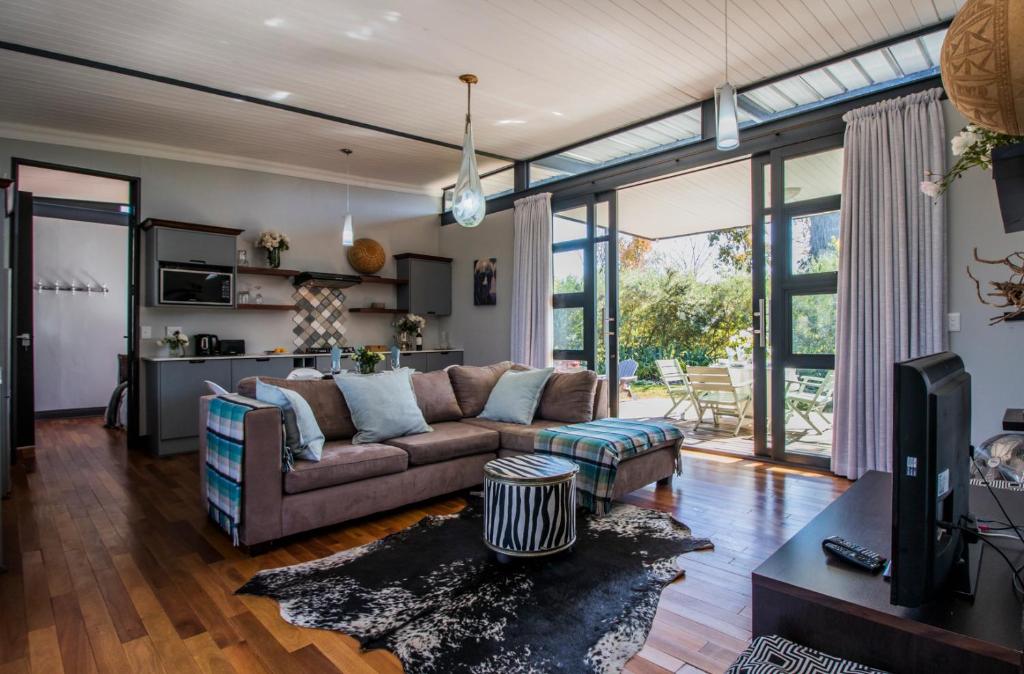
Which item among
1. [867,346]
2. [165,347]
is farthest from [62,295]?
[867,346]

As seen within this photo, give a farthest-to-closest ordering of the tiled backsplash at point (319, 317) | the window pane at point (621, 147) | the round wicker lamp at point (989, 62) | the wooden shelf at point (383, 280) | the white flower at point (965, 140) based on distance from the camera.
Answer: the wooden shelf at point (383, 280)
the tiled backsplash at point (319, 317)
the window pane at point (621, 147)
the white flower at point (965, 140)
the round wicker lamp at point (989, 62)

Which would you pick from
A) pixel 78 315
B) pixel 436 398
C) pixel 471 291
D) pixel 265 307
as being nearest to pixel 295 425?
pixel 436 398

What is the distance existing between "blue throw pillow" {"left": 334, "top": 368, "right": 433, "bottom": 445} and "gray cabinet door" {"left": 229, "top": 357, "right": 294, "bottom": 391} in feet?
7.38

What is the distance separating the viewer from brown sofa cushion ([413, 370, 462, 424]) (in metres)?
4.05

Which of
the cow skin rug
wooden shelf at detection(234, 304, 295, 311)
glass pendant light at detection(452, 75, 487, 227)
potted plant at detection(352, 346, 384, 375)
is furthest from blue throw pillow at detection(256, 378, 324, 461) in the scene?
wooden shelf at detection(234, 304, 295, 311)

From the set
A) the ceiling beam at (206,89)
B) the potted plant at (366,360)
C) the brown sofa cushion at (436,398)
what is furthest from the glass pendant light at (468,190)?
the ceiling beam at (206,89)

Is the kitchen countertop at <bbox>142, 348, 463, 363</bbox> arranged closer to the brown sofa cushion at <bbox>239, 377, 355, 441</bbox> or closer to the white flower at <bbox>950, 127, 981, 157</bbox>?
the brown sofa cushion at <bbox>239, 377, 355, 441</bbox>

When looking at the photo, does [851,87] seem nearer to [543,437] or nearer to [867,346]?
[867,346]

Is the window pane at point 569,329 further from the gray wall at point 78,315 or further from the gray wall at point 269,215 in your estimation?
the gray wall at point 78,315

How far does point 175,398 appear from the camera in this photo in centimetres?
502

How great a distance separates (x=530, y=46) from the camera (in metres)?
3.63

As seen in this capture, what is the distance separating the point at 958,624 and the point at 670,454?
284 centimetres

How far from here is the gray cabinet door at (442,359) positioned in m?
6.78

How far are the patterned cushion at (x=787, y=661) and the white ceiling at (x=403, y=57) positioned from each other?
3.30 m
